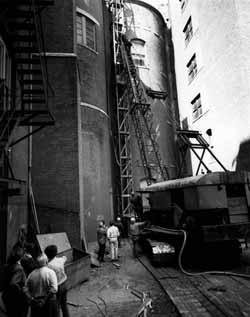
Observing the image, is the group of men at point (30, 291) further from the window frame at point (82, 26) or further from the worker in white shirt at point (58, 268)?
the window frame at point (82, 26)

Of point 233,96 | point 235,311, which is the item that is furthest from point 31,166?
point 233,96

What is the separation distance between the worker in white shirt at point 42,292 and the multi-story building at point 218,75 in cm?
1293

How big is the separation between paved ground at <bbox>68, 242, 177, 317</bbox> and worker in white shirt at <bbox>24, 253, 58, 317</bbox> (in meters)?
1.76

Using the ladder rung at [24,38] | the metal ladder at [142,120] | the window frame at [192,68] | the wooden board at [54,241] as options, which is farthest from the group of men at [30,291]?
the window frame at [192,68]

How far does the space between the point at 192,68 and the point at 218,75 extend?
4.81m

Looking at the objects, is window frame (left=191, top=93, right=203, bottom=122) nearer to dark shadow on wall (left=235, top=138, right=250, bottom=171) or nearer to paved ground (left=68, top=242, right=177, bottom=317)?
dark shadow on wall (left=235, top=138, right=250, bottom=171)

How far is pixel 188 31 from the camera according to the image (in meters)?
22.0

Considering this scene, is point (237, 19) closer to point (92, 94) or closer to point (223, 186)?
point (92, 94)

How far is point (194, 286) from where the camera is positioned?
674 centimetres

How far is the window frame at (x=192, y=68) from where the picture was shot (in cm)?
2066

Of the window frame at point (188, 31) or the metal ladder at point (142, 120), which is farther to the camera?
the window frame at point (188, 31)

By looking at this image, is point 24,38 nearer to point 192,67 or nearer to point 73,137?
point 73,137

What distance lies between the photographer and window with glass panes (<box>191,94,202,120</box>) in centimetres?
2001

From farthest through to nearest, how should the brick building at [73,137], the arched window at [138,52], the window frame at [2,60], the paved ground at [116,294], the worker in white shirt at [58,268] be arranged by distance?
the arched window at [138,52]
the brick building at [73,137]
the window frame at [2,60]
the paved ground at [116,294]
the worker in white shirt at [58,268]
